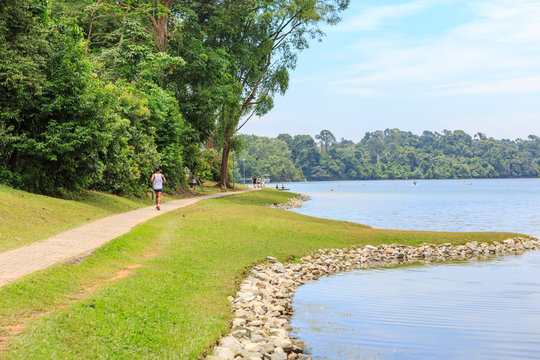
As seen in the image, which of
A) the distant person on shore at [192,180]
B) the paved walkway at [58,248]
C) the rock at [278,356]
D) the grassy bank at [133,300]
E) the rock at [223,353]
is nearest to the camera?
the grassy bank at [133,300]

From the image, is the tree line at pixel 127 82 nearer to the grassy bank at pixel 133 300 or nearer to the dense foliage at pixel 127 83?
the dense foliage at pixel 127 83

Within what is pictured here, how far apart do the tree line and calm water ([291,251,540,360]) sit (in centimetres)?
1417

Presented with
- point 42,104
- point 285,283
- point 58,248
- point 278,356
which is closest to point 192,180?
point 42,104

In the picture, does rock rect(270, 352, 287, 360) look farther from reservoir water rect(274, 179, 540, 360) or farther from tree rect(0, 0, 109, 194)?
tree rect(0, 0, 109, 194)

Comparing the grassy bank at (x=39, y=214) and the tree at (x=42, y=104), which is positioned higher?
the tree at (x=42, y=104)

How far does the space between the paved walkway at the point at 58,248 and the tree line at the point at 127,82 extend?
5.91 metres

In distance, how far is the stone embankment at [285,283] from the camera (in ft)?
29.7

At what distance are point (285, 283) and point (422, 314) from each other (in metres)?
4.34

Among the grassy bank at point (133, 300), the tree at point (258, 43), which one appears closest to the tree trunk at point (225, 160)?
the tree at point (258, 43)

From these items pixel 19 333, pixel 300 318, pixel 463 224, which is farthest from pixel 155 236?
pixel 463 224

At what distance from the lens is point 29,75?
21.7 meters

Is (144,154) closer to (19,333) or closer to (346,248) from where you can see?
(346,248)

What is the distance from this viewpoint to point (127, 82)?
113ft

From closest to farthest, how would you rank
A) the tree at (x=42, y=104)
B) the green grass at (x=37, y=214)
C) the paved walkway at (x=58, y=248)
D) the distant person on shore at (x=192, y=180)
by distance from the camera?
the paved walkway at (x=58, y=248) → the green grass at (x=37, y=214) → the tree at (x=42, y=104) → the distant person on shore at (x=192, y=180)
